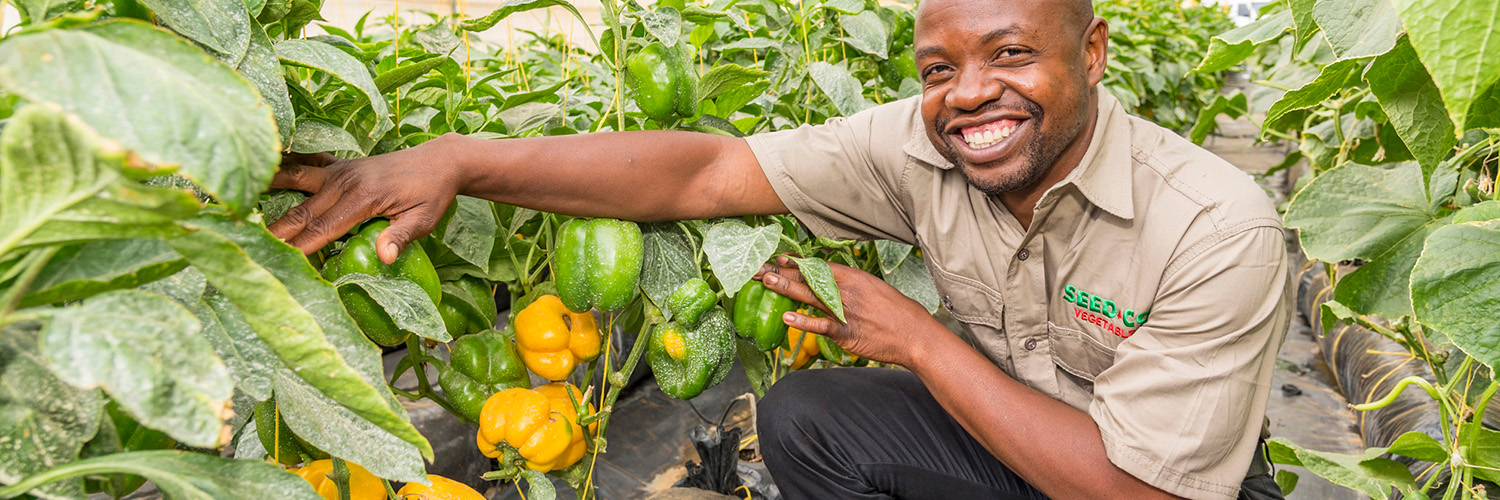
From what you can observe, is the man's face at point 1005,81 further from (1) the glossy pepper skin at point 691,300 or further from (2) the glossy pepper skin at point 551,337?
(2) the glossy pepper skin at point 551,337

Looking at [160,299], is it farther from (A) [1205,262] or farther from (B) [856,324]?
(A) [1205,262]

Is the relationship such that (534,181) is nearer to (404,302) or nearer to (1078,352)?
(404,302)

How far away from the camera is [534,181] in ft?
4.12

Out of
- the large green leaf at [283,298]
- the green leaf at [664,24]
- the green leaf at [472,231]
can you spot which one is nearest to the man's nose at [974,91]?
the green leaf at [664,24]

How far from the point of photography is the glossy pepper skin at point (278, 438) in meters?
1.06

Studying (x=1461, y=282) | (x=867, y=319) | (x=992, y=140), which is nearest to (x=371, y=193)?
(x=867, y=319)

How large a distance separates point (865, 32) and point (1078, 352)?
722mm

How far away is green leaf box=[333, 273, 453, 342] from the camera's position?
101 cm

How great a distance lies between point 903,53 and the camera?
2033 millimetres

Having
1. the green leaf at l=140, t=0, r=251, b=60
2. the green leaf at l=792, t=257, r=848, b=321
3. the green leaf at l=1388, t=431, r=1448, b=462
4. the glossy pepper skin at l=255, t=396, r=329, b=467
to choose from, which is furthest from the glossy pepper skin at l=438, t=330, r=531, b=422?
the green leaf at l=1388, t=431, r=1448, b=462

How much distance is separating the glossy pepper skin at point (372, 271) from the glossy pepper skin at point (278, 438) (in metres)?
0.14

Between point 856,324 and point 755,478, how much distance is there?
29.8 inches

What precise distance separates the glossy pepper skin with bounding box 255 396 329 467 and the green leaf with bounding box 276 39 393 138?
1.14ft

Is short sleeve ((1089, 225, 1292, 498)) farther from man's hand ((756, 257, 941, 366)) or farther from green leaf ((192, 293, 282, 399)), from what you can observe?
green leaf ((192, 293, 282, 399))
